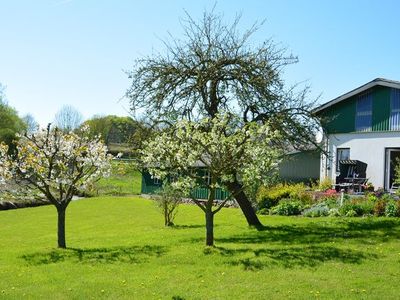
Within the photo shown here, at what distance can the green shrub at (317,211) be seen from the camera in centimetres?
1978

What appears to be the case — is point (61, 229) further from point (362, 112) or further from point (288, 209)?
point (362, 112)

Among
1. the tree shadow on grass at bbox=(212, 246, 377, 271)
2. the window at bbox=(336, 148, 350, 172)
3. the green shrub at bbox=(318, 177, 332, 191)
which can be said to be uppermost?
the window at bbox=(336, 148, 350, 172)

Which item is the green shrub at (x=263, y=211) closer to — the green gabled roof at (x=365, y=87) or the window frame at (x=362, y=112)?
the green gabled roof at (x=365, y=87)

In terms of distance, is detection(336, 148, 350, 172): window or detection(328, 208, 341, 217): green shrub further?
detection(336, 148, 350, 172): window

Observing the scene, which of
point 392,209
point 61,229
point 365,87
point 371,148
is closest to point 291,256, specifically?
point 61,229

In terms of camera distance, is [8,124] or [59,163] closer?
[59,163]

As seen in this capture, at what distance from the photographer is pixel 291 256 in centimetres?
1072

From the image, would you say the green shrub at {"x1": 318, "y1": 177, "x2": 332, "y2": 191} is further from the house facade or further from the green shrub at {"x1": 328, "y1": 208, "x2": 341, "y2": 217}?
the green shrub at {"x1": 328, "y1": 208, "x2": 341, "y2": 217}

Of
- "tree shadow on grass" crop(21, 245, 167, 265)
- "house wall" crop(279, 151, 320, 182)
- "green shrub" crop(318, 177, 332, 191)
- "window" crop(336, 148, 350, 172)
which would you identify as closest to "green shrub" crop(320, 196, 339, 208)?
"green shrub" crop(318, 177, 332, 191)

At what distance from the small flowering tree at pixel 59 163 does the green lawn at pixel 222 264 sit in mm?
1725

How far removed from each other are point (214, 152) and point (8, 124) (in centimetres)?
5020

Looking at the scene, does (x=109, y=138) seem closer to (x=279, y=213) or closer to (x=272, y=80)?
(x=279, y=213)

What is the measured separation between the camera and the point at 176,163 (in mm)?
12891

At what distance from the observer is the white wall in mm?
26500
